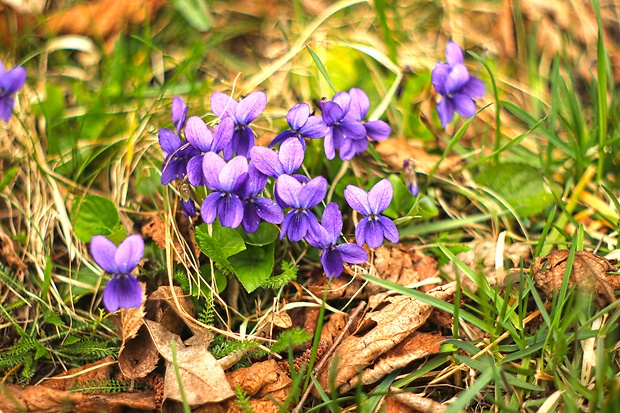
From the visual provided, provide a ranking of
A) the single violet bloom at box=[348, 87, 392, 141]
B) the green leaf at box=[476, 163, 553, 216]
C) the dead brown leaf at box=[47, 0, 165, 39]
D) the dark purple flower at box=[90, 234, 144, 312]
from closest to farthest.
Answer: the dark purple flower at box=[90, 234, 144, 312]
the single violet bloom at box=[348, 87, 392, 141]
the green leaf at box=[476, 163, 553, 216]
the dead brown leaf at box=[47, 0, 165, 39]

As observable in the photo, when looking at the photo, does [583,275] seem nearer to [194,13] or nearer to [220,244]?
[220,244]

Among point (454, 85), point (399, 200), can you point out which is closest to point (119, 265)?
point (399, 200)

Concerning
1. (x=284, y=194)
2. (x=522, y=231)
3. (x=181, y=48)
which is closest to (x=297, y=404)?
(x=284, y=194)

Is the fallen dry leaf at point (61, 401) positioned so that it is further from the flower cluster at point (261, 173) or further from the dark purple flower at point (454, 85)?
the dark purple flower at point (454, 85)

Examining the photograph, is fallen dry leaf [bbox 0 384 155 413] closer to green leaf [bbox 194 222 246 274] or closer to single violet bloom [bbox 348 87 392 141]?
green leaf [bbox 194 222 246 274]

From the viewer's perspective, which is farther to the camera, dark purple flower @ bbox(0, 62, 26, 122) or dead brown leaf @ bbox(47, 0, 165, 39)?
dead brown leaf @ bbox(47, 0, 165, 39)

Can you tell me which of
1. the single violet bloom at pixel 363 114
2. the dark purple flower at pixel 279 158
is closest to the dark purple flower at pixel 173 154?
the dark purple flower at pixel 279 158

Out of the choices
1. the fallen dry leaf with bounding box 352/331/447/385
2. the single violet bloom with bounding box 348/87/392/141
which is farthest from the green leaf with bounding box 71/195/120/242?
the fallen dry leaf with bounding box 352/331/447/385
